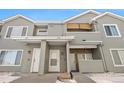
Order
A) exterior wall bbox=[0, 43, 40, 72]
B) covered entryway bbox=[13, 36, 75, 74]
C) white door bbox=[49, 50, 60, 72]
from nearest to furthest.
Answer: covered entryway bbox=[13, 36, 75, 74] → exterior wall bbox=[0, 43, 40, 72] → white door bbox=[49, 50, 60, 72]

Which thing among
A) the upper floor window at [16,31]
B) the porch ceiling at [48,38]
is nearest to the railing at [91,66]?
the porch ceiling at [48,38]

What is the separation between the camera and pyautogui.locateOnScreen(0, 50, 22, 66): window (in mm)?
7438

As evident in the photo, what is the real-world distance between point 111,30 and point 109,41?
1.09m

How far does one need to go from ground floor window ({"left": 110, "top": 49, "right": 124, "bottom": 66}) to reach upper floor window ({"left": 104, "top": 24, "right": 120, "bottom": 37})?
55.4 inches

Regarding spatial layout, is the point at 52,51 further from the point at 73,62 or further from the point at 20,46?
the point at 20,46

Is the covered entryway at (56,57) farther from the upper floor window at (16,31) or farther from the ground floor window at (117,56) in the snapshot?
the ground floor window at (117,56)

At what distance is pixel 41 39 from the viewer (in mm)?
6898

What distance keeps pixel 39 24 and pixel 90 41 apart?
4.84 m

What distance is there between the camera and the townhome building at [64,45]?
7.00 meters

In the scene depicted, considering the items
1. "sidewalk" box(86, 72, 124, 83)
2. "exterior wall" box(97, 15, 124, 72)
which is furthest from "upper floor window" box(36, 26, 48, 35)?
"sidewalk" box(86, 72, 124, 83)

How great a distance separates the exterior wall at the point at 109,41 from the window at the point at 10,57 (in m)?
6.57

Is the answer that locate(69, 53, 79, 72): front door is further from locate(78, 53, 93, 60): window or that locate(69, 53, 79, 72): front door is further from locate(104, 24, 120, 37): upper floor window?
locate(104, 24, 120, 37): upper floor window
